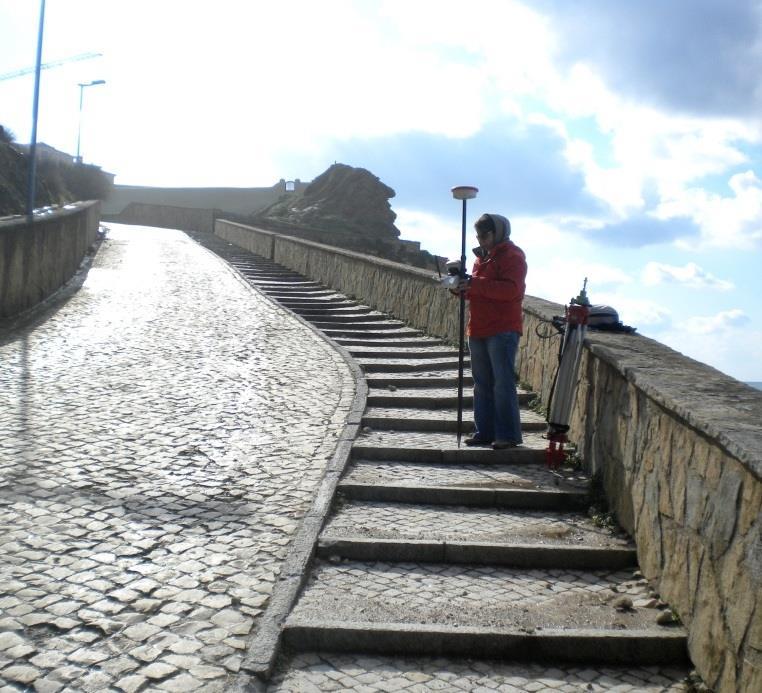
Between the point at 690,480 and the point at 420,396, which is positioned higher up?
the point at 690,480

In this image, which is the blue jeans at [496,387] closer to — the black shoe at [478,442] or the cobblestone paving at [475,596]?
the black shoe at [478,442]

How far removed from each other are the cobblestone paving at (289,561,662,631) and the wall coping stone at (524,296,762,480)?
1.04m

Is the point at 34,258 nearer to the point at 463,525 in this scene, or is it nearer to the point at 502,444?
the point at 502,444

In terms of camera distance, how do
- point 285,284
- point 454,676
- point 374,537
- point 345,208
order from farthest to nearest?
point 345,208 → point 285,284 → point 374,537 → point 454,676

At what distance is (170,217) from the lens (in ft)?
165

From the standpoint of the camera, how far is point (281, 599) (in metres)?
4.66

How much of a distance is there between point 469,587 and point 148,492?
2.31 m

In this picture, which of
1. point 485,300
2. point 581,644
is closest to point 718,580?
point 581,644

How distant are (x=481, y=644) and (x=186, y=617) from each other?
141 centimetres

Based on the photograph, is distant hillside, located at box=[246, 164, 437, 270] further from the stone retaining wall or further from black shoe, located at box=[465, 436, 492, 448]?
the stone retaining wall

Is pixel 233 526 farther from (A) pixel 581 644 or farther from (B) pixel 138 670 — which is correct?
(A) pixel 581 644

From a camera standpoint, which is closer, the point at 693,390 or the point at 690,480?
the point at 690,480

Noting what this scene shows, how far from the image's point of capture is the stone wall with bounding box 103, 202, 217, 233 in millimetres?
47125

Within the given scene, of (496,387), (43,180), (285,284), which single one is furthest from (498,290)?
(43,180)
